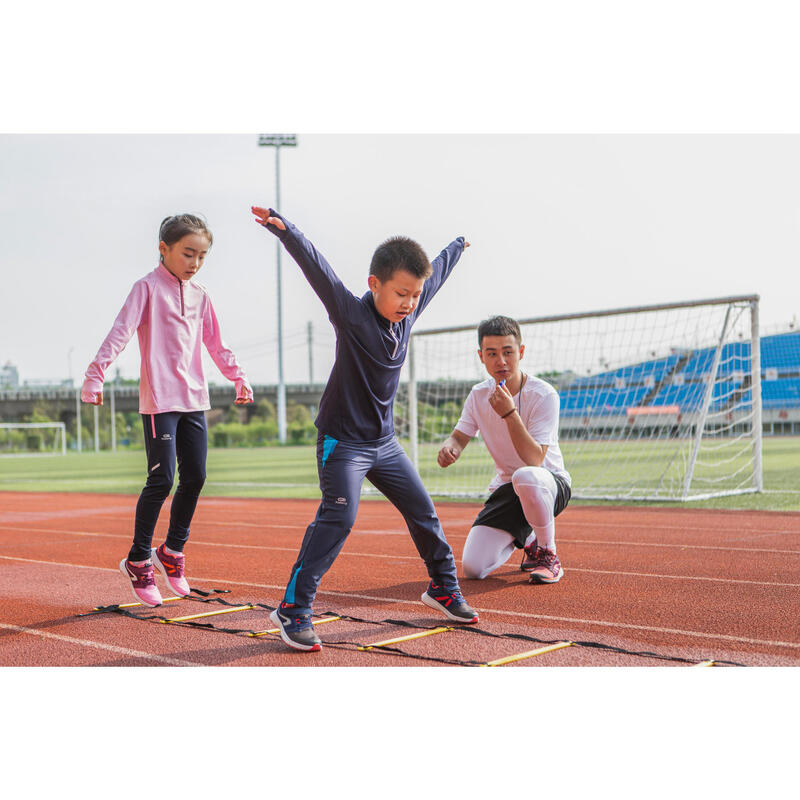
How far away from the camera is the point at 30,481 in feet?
69.3

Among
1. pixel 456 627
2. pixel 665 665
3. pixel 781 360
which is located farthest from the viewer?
pixel 781 360

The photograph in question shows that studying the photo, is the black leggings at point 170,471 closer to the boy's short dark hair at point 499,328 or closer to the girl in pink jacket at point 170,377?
the girl in pink jacket at point 170,377

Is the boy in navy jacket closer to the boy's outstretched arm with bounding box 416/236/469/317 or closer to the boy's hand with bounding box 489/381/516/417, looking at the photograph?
the boy's outstretched arm with bounding box 416/236/469/317

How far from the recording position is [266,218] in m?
3.55

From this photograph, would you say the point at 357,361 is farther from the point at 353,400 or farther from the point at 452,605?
the point at 452,605

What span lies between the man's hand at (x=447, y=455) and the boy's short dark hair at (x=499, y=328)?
2.30 ft

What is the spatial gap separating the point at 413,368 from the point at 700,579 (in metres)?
9.27

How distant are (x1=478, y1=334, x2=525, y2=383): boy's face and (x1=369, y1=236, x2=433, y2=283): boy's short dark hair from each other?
1.51 metres

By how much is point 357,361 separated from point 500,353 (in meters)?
1.63

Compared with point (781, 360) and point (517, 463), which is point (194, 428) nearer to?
point (517, 463)

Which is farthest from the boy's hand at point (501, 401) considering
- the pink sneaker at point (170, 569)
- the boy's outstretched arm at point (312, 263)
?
the pink sneaker at point (170, 569)

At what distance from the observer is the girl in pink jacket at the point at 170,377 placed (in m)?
4.62

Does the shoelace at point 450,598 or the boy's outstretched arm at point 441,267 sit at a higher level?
the boy's outstretched arm at point 441,267

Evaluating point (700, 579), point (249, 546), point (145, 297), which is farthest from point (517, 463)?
point (249, 546)
